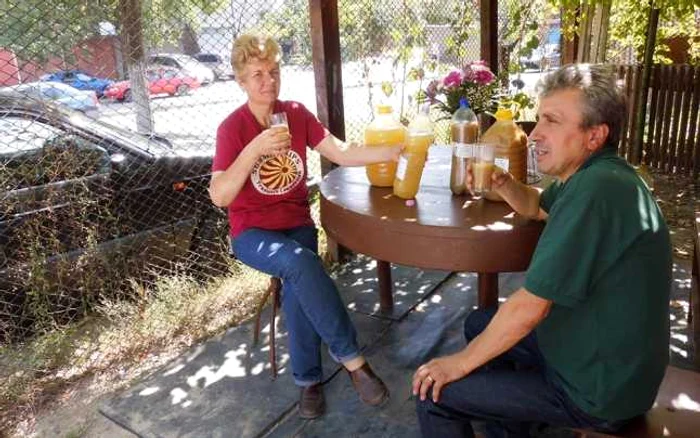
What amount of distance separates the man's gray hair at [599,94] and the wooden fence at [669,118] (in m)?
4.73

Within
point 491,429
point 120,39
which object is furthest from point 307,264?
point 120,39

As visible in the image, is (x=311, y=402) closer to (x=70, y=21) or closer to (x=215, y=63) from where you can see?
(x=70, y=21)

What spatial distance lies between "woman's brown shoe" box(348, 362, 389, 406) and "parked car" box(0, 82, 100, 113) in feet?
8.63

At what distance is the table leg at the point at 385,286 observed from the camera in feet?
9.87

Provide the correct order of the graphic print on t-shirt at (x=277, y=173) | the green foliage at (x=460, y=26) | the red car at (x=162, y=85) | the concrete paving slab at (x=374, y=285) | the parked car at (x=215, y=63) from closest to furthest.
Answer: the graphic print on t-shirt at (x=277, y=173) → the concrete paving slab at (x=374, y=285) → the parked car at (x=215, y=63) → the green foliage at (x=460, y=26) → the red car at (x=162, y=85)

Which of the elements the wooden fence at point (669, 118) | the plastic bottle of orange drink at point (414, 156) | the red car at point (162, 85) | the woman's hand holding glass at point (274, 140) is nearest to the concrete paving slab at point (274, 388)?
the plastic bottle of orange drink at point (414, 156)

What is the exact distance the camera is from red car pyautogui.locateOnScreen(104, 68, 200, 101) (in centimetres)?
557

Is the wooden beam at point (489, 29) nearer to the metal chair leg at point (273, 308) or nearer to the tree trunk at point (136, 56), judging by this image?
the tree trunk at point (136, 56)

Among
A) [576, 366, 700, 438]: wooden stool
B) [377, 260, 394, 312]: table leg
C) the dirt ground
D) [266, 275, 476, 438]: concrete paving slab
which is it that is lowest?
the dirt ground

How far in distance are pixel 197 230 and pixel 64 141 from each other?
0.96 metres

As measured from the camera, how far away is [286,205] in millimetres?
2369

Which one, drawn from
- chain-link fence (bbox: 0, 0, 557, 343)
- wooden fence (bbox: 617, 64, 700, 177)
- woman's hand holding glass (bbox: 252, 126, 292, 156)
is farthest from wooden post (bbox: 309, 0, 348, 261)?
wooden fence (bbox: 617, 64, 700, 177)

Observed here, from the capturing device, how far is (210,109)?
246 inches

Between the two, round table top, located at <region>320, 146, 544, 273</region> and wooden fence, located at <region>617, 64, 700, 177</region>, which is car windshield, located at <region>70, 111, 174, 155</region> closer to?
round table top, located at <region>320, 146, 544, 273</region>
